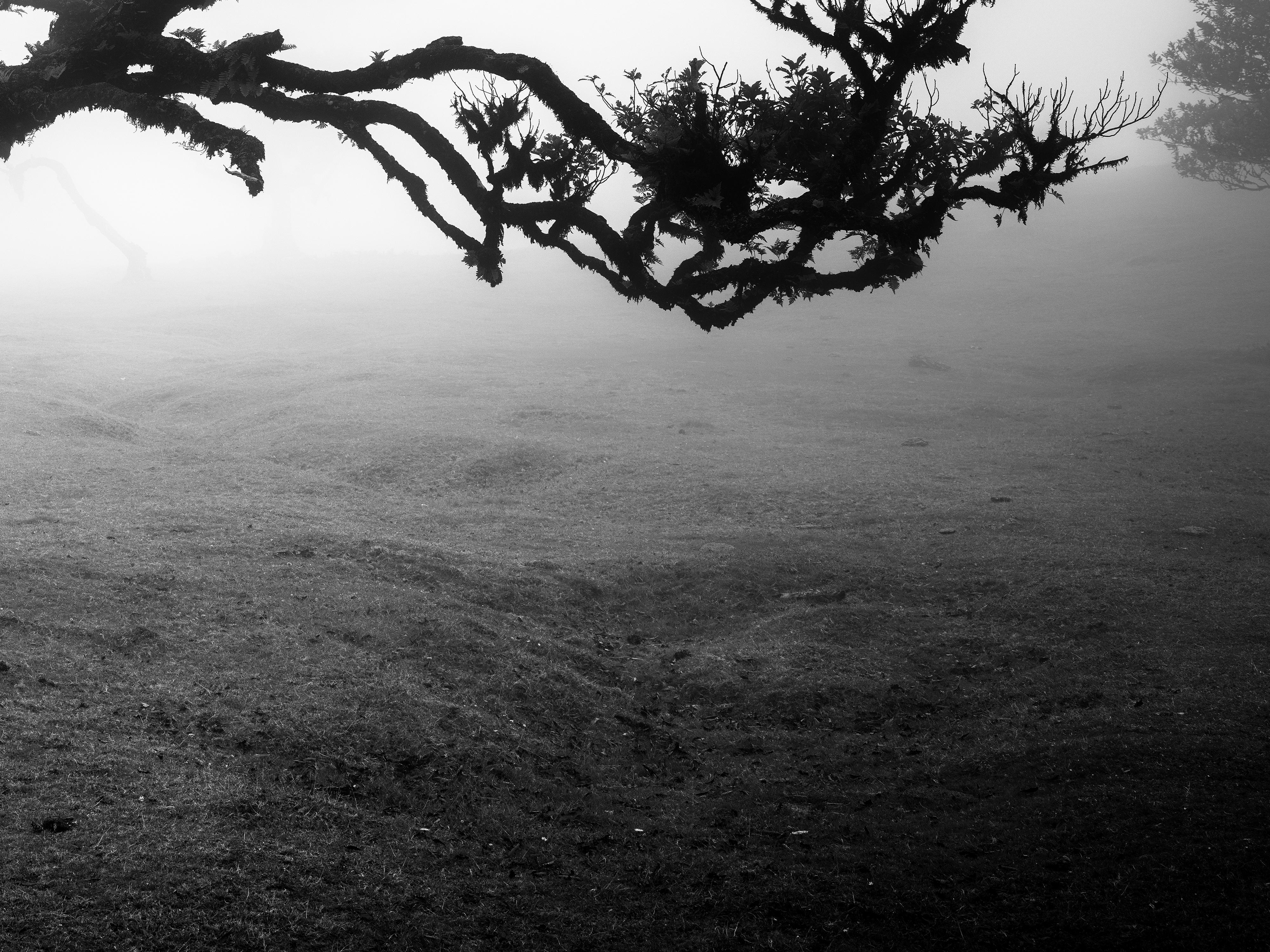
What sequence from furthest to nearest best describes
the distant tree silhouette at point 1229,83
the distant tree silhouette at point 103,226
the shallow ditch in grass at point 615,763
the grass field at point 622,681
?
the distant tree silhouette at point 103,226, the distant tree silhouette at point 1229,83, the grass field at point 622,681, the shallow ditch in grass at point 615,763

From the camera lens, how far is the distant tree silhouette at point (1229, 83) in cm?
3312

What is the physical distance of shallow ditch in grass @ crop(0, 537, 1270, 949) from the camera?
476 cm

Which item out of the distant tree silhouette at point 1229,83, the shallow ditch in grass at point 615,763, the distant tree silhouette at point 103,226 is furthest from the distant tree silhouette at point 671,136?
the distant tree silhouette at point 103,226

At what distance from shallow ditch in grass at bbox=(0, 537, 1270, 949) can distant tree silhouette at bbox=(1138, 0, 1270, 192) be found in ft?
98.4

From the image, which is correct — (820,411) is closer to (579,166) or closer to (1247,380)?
(1247,380)

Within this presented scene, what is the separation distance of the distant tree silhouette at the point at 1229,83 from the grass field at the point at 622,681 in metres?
18.9

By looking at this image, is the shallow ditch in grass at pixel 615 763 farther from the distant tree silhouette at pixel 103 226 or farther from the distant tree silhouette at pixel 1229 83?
the distant tree silhouette at pixel 103 226

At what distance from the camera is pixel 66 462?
45.4ft

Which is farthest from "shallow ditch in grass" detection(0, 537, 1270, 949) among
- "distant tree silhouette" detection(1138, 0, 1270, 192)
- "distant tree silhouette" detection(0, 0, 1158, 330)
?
"distant tree silhouette" detection(1138, 0, 1270, 192)

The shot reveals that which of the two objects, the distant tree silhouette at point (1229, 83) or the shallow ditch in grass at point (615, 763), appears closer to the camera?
the shallow ditch in grass at point (615, 763)

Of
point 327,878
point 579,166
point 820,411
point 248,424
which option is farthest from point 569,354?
point 327,878

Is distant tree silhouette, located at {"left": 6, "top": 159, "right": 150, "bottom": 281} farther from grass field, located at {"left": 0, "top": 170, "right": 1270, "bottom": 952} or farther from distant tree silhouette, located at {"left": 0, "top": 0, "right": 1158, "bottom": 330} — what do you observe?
distant tree silhouette, located at {"left": 0, "top": 0, "right": 1158, "bottom": 330}

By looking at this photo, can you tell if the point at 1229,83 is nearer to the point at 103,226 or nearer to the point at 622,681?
the point at 622,681

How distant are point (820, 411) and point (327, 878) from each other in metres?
18.6
